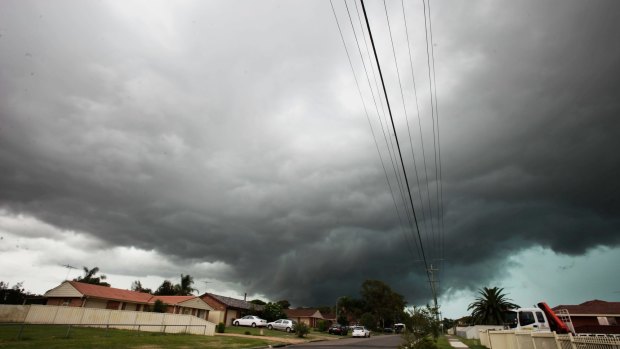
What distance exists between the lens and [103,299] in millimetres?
46406

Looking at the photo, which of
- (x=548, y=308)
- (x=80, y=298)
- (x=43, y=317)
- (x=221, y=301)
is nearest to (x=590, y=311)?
(x=548, y=308)

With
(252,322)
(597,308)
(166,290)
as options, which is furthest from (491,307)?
(166,290)

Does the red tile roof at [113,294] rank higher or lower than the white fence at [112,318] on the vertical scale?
higher

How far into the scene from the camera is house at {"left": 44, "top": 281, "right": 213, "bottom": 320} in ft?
145

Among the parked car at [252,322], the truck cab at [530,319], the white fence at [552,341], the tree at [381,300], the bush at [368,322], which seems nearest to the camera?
the white fence at [552,341]

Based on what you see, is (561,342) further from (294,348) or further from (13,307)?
(13,307)

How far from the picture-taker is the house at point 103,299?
44.3m

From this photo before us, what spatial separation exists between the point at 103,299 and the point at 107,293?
1966 millimetres

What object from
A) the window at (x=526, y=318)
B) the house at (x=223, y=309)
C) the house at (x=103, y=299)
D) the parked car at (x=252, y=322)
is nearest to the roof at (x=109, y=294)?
the house at (x=103, y=299)

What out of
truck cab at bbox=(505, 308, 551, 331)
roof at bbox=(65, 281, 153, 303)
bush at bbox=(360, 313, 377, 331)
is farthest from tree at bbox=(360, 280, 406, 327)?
truck cab at bbox=(505, 308, 551, 331)

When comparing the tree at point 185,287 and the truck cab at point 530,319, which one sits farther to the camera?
the tree at point 185,287

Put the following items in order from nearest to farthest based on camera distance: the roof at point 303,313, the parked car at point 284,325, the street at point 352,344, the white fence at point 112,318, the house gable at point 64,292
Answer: the street at point 352,344, the white fence at point 112,318, the house gable at point 64,292, the parked car at point 284,325, the roof at point 303,313

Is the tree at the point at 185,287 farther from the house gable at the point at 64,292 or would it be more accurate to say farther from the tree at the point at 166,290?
the house gable at the point at 64,292

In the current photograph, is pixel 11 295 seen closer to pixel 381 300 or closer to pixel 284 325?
pixel 284 325
